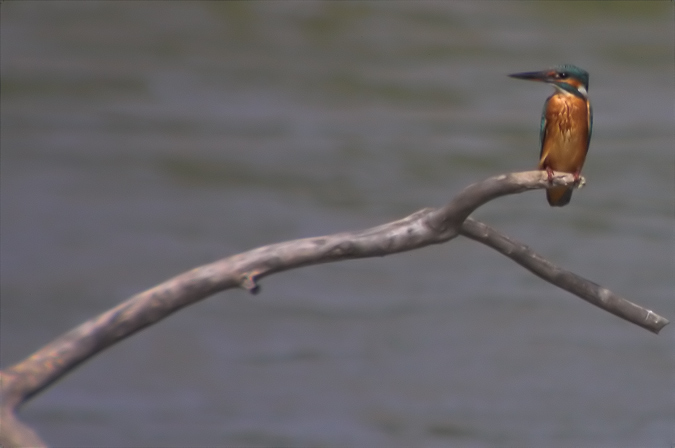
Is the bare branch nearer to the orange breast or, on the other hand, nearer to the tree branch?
the tree branch

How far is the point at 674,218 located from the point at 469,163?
0.44m

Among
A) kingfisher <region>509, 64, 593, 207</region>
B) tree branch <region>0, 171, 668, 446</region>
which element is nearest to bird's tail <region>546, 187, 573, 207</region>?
kingfisher <region>509, 64, 593, 207</region>

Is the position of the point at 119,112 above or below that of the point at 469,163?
above

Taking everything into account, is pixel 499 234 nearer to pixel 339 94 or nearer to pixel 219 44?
pixel 339 94

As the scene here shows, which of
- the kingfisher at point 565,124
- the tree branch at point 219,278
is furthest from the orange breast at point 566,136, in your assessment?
the tree branch at point 219,278

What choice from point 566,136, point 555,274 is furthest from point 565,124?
point 555,274

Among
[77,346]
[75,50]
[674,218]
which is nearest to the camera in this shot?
[77,346]

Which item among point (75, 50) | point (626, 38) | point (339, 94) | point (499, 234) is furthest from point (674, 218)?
point (75, 50)

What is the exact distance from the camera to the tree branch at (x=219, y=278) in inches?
27.8

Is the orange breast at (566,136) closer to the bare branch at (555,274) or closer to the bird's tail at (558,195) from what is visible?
the bird's tail at (558,195)

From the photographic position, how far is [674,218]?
1.45m

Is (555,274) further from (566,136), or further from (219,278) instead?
(219,278)

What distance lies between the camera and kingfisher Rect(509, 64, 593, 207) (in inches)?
33.4

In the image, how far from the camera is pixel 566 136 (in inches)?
33.7
